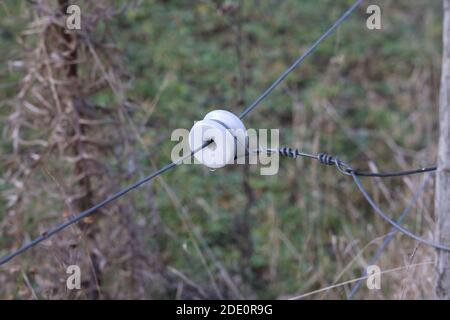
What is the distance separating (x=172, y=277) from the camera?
3004 mm

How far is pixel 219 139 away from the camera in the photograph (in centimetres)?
169

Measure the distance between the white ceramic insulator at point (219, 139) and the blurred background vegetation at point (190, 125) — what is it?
2.31 ft

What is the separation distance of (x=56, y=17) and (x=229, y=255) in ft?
4.81

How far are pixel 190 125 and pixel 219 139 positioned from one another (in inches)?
90.5

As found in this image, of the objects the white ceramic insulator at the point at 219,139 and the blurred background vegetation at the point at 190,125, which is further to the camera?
the blurred background vegetation at the point at 190,125

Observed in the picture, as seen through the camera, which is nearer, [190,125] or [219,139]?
[219,139]

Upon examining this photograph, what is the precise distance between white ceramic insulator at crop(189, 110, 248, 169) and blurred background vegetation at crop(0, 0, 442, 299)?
70 centimetres

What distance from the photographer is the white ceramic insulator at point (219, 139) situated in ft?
5.52

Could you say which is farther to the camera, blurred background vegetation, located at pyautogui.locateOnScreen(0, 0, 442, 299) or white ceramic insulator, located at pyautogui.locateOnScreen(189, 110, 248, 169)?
blurred background vegetation, located at pyautogui.locateOnScreen(0, 0, 442, 299)

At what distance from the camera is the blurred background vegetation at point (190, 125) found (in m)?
2.61

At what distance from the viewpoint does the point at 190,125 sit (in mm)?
3975

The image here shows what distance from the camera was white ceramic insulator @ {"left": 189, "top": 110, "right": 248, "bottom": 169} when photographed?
66.2 inches

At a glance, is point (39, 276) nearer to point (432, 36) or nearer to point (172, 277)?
point (172, 277)
